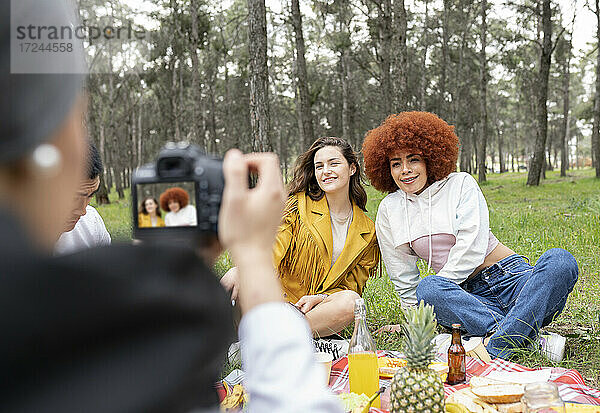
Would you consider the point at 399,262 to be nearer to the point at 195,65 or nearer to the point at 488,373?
the point at 488,373

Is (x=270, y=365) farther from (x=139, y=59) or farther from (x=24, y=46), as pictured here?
(x=139, y=59)

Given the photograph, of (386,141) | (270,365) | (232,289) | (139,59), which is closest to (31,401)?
(270,365)

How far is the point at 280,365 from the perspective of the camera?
810mm

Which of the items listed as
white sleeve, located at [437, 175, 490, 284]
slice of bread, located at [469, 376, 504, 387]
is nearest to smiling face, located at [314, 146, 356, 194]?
white sleeve, located at [437, 175, 490, 284]

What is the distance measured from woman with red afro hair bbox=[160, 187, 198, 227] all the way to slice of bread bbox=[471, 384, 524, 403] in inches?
70.4

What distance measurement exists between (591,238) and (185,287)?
22.7ft

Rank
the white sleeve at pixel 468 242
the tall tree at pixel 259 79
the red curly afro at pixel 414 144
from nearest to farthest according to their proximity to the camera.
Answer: the white sleeve at pixel 468 242 → the red curly afro at pixel 414 144 → the tall tree at pixel 259 79

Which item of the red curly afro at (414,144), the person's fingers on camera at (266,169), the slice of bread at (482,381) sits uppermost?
the red curly afro at (414,144)

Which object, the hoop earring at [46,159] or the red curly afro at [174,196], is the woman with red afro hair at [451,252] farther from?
the hoop earring at [46,159]

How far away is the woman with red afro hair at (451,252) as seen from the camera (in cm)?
330

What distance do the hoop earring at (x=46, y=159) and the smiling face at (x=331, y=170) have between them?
125 inches

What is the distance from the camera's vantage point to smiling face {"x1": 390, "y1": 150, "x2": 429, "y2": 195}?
153 inches

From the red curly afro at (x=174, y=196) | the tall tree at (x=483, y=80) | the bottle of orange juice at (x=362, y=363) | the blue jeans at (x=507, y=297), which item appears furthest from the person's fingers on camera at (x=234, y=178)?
the tall tree at (x=483, y=80)

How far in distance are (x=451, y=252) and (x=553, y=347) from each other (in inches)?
32.5
